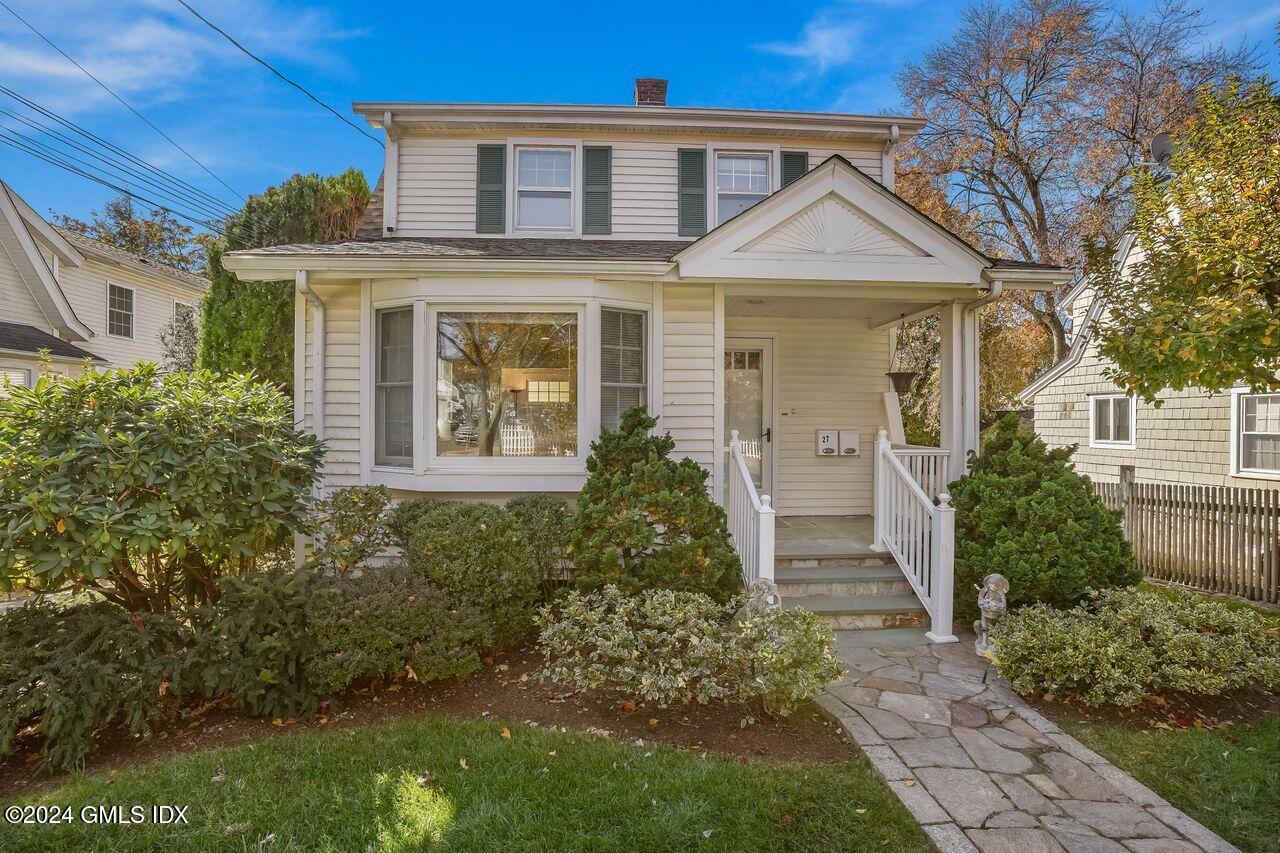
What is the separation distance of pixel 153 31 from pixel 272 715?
11818 mm

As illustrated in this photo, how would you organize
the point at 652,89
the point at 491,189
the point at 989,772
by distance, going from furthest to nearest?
the point at 652,89, the point at 491,189, the point at 989,772

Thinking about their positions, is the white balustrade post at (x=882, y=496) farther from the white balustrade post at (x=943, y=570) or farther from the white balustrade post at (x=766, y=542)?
the white balustrade post at (x=766, y=542)

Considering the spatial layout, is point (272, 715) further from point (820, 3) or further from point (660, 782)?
point (820, 3)

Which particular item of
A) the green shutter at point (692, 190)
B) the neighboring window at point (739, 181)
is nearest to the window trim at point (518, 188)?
the green shutter at point (692, 190)

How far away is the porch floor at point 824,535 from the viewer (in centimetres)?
584

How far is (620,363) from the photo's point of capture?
6109 millimetres

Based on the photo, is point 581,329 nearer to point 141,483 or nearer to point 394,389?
point 394,389

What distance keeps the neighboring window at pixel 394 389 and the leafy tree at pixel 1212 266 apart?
680 cm

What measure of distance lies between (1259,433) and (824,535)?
9003 mm

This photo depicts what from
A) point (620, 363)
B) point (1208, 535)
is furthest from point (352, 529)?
point (1208, 535)

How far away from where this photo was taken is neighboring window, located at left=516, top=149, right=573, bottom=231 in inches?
303

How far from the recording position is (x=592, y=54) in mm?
11625

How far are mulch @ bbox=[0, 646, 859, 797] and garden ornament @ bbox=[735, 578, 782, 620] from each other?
623 mm

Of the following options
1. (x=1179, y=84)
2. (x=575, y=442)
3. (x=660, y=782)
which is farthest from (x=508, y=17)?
(x=1179, y=84)
